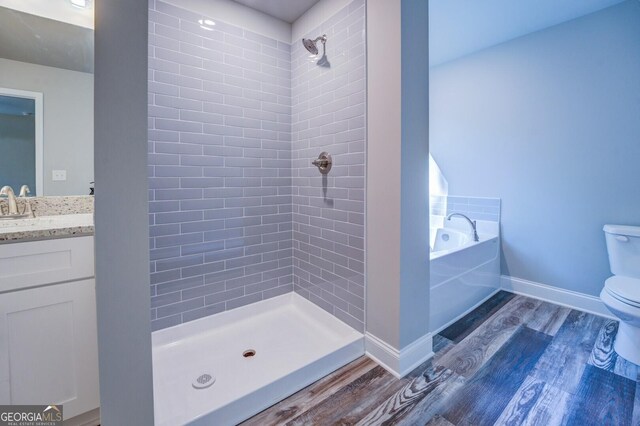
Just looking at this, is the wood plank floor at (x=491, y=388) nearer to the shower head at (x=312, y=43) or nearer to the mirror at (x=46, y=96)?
the mirror at (x=46, y=96)

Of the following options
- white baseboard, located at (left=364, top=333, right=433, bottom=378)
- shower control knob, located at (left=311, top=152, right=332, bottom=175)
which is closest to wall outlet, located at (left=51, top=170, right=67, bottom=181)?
shower control knob, located at (left=311, top=152, right=332, bottom=175)

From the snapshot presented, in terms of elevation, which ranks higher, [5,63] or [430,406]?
[5,63]

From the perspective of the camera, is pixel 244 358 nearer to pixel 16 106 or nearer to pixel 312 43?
pixel 16 106

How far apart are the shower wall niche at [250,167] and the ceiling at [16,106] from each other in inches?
21.9

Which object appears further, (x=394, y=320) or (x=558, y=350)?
(x=558, y=350)

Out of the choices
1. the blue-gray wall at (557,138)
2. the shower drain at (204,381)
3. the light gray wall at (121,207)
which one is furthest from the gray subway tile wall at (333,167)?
the blue-gray wall at (557,138)

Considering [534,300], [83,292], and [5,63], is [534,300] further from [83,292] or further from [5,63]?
[5,63]

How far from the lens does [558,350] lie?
1.82 m

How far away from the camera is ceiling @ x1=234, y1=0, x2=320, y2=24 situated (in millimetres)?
2074

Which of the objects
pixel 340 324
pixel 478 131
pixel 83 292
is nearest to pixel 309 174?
pixel 340 324

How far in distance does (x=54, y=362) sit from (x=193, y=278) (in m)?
0.88

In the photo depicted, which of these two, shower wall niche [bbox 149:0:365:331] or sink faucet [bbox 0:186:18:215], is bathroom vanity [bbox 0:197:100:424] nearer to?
sink faucet [bbox 0:186:18:215]

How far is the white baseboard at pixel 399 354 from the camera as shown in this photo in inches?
63.6

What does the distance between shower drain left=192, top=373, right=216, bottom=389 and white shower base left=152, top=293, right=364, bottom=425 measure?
2 cm
